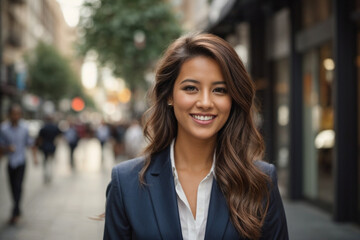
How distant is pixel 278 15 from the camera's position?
11648 mm

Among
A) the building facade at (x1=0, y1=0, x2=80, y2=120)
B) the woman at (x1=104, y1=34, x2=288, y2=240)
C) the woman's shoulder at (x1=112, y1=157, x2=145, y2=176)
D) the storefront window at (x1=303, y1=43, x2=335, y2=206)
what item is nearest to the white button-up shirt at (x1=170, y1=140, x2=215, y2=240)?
the woman at (x1=104, y1=34, x2=288, y2=240)

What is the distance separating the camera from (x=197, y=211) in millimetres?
2201

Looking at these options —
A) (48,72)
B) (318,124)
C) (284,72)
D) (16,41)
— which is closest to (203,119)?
(318,124)

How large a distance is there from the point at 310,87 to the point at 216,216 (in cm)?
801

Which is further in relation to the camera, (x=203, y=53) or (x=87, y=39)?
(x=87, y=39)

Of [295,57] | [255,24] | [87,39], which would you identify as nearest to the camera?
[295,57]

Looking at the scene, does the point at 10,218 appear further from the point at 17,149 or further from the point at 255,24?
the point at 255,24

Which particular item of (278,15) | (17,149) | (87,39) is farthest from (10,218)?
(87,39)

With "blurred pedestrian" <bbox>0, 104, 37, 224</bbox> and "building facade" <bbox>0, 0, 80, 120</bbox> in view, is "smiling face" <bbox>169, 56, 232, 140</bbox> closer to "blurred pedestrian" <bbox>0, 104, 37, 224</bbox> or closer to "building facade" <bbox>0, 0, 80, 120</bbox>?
"blurred pedestrian" <bbox>0, 104, 37, 224</bbox>

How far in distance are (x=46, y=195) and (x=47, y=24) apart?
59844 mm

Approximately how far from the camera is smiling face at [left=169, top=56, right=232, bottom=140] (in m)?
2.16

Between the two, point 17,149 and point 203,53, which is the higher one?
point 203,53

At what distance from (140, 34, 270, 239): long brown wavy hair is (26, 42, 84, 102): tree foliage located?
148 ft

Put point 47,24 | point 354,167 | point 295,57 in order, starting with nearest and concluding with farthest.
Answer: point 354,167
point 295,57
point 47,24
